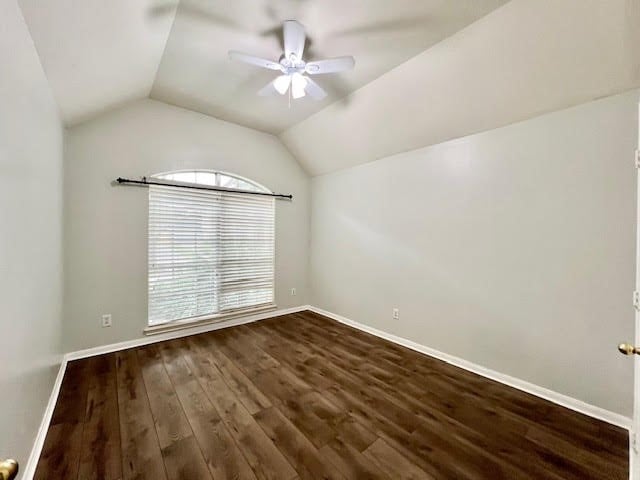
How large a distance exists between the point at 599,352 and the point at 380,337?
1.97 m

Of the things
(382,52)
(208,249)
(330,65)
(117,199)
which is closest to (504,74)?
(382,52)

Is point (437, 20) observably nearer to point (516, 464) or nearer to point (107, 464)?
point (516, 464)

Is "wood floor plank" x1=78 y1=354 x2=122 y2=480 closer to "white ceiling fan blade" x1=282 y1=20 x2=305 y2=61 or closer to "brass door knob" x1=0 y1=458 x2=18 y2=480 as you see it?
"brass door knob" x1=0 y1=458 x2=18 y2=480

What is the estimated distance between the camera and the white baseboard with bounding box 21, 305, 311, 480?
1.44 metres

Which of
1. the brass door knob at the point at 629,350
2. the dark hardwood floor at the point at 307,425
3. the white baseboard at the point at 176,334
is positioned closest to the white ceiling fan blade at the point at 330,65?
the brass door knob at the point at 629,350

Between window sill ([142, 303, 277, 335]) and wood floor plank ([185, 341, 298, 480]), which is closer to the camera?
wood floor plank ([185, 341, 298, 480])

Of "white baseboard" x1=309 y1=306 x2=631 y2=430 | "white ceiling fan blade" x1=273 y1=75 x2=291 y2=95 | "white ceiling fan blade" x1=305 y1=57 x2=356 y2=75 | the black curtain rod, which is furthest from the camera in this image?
the black curtain rod

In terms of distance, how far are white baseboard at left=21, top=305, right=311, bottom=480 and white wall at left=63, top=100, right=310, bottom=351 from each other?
0.07 metres

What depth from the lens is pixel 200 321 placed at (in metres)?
3.35

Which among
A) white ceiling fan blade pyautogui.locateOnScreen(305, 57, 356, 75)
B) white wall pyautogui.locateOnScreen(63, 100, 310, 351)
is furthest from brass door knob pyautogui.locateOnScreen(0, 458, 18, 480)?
white wall pyautogui.locateOnScreen(63, 100, 310, 351)

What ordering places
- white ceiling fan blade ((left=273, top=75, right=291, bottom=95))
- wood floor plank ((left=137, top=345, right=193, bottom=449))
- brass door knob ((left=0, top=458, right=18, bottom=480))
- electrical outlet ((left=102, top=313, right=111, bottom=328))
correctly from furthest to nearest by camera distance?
electrical outlet ((left=102, top=313, right=111, bottom=328)), white ceiling fan blade ((left=273, top=75, right=291, bottom=95)), wood floor plank ((left=137, top=345, right=193, bottom=449)), brass door knob ((left=0, top=458, right=18, bottom=480))

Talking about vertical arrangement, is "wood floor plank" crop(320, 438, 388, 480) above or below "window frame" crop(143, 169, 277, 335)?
below

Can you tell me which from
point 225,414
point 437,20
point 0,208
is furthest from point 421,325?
point 0,208

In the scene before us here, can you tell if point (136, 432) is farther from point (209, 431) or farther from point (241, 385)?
point (241, 385)
